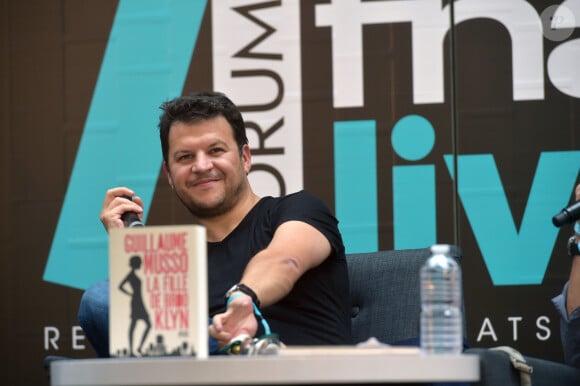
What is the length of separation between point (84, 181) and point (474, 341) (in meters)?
1.55

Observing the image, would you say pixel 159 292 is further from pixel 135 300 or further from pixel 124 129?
pixel 124 129

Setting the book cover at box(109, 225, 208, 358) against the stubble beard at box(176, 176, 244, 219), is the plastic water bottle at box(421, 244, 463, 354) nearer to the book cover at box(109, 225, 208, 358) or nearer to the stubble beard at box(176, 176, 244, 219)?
the book cover at box(109, 225, 208, 358)

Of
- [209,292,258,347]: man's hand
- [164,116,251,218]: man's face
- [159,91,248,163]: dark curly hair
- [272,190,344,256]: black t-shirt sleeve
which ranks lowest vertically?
[209,292,258,347]: man's hand

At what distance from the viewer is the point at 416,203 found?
11.1ft

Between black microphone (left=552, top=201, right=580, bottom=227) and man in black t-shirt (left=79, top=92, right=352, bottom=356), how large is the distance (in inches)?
22.1

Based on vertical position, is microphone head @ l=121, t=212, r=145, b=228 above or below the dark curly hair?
below

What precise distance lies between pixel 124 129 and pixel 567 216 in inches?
69.0

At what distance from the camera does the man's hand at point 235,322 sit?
5.28 feet

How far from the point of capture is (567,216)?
2449mm

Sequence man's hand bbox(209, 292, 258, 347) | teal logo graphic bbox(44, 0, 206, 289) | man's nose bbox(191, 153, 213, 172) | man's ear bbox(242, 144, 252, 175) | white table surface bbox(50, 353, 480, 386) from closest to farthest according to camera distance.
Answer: white table surface bbox(50, 353, 480, 386)
man's hand bbox(209, 292, 258, 347)
man's nose bbox(191, 153, 213, 172)
man's ear bbox(242, 144, 252, 175)
teal logo graphic bbox(44, 0, 206, 289)

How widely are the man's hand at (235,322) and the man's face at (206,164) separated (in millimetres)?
901

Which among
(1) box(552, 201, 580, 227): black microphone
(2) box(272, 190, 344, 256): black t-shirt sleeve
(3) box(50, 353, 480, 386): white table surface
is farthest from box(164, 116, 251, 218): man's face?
(3) box(50, 353, 480, 386): white table surface

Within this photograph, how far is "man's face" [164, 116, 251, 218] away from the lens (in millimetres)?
2543

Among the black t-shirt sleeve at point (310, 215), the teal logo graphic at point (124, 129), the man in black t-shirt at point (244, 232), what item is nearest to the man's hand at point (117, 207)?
the man in black t-shirt at point (244, 232)
